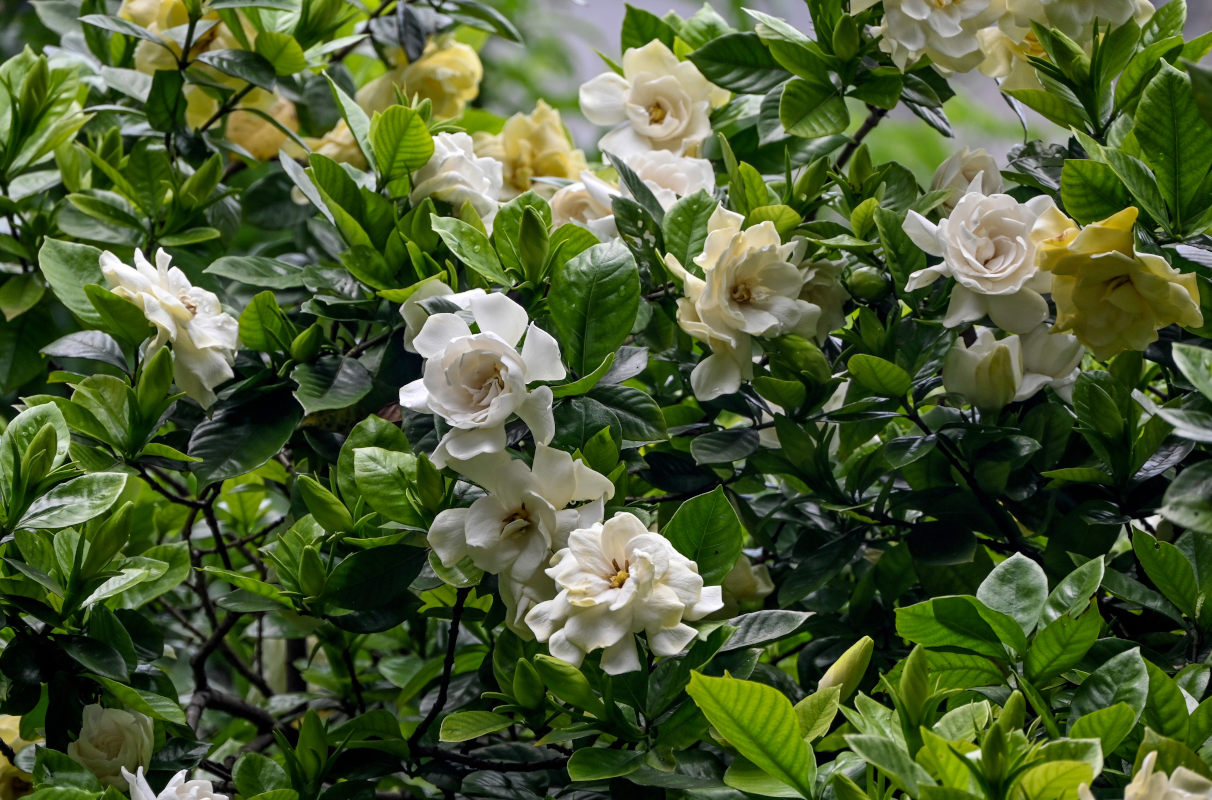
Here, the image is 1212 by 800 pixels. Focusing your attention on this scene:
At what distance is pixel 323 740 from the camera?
824mm

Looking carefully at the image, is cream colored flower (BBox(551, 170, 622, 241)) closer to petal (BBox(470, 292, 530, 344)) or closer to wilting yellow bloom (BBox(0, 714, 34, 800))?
petal (BBox(470, 292, 530, 344))

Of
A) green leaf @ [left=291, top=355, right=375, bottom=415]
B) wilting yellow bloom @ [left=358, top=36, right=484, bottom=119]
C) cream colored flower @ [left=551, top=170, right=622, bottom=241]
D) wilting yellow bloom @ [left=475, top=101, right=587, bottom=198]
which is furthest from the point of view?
wilting yellow bloom @ [left=358, top=36, right=484, bottom=119]

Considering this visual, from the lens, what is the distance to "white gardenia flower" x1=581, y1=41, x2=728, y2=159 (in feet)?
3.58

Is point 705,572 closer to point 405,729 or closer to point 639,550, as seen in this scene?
point 639,550

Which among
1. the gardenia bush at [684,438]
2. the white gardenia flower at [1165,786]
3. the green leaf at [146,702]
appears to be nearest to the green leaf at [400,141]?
the gardenia bush at [684,438]

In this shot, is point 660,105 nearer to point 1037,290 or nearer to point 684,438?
point 684,438

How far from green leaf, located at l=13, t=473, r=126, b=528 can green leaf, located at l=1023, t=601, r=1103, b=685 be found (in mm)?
575

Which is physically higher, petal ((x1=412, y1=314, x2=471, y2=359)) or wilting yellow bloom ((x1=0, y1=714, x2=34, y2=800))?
petal ((x1=412, y1=314, x2=471, y2=359))

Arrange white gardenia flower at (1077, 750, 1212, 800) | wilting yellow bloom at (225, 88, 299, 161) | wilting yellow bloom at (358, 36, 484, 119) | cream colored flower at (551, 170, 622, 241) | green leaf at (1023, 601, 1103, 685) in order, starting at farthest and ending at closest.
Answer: wilting yellow bloom at (225, 88, 299, 161) < wilting yellow bloom at (358, 36, 484, 119) < cream colored flower at (551, 170, 622, 241) < green leaf at (1023, 601, 1103, 685) < white gardenia flower at (1077, 750, 1212, 800)

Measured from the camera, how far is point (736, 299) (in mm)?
810

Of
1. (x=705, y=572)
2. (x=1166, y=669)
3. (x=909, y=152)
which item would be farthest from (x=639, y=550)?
(x=909, y=152)

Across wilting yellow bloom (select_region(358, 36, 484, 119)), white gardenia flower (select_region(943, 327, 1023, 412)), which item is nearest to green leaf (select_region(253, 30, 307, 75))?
wilting yellow bloom (select_region(358, 36, 484, 119))

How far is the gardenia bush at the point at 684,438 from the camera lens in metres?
0.67

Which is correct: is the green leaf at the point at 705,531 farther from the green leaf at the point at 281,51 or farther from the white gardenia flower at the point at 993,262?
the green leaf at the point at 281,51
